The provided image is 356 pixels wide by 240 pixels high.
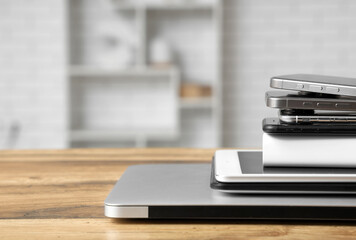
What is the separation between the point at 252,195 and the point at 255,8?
316cm

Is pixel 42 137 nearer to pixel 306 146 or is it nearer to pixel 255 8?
pixel 255 8

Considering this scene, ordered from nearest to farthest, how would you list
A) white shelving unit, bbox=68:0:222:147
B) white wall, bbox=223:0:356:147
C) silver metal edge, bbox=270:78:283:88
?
silver metal edge, bbox=270:78:283:88, white shelving unit, bbox=68:0:222:147, white wall, bbox=223:0:356:147

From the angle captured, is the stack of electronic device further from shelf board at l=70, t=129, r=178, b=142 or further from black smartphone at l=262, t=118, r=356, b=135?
shelf board at l=70, t=129, r=178, b=142

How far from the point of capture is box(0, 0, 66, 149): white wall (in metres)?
3.63

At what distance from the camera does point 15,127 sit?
3678mm

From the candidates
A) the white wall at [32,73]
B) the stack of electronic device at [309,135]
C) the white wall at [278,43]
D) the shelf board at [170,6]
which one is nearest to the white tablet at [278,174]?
the stack of electronic device at [309,135]

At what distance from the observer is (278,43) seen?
11.7 feet

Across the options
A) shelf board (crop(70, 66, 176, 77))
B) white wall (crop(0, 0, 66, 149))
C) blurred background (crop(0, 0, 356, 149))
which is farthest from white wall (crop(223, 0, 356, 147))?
white wall (crop(0, 0, 66, 149))

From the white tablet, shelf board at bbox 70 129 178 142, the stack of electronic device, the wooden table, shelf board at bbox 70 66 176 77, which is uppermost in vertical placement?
shelf board at bbox 70 66 176 77

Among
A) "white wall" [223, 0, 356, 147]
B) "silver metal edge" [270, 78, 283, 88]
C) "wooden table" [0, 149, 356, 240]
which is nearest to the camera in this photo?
"wooden table" [0, 149, 356, 240]

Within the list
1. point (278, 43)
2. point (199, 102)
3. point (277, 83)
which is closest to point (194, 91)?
point (199, 102)

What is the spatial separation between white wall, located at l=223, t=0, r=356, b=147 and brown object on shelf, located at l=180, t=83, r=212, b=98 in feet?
1.15

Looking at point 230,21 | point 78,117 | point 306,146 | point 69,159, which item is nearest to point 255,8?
point 230,21

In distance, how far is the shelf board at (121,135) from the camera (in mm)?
3301
